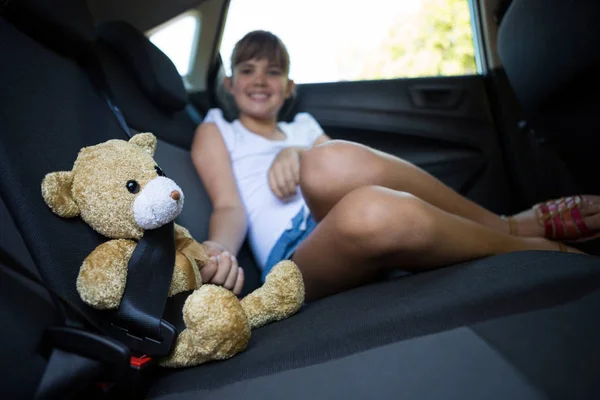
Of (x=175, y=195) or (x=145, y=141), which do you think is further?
(x=145, y=141)

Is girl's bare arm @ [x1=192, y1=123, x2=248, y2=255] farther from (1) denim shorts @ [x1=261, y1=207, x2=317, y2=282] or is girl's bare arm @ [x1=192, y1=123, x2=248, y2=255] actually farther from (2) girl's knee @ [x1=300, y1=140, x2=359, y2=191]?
(2) girl's knee @ [x1=300, y1=140, x2=359, y2=191]

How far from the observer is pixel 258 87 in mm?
1275

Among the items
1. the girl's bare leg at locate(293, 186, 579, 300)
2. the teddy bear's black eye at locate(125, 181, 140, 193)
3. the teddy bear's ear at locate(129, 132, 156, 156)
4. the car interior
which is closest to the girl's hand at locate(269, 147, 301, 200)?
the car interior

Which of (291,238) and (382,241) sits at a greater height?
(382,241)

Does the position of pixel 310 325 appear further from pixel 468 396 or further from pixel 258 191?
pixel 258 191

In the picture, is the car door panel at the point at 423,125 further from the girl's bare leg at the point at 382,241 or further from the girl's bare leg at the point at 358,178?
the girl's bare leg at the point at 382,241

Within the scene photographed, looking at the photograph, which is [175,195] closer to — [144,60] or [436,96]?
[144,60]

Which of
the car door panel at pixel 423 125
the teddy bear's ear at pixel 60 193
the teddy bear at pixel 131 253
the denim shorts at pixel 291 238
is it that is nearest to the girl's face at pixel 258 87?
the car door panel at pixel 423 125

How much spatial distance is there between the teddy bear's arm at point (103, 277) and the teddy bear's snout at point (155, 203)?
2.0 inches

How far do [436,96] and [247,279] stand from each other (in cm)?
96

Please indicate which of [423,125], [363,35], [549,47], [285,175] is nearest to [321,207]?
[285,175]

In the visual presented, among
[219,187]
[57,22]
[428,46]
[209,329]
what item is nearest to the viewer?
[209,329]

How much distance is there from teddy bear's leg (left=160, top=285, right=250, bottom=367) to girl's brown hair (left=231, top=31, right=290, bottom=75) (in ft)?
2.76

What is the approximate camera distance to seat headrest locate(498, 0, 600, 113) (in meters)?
0.82
